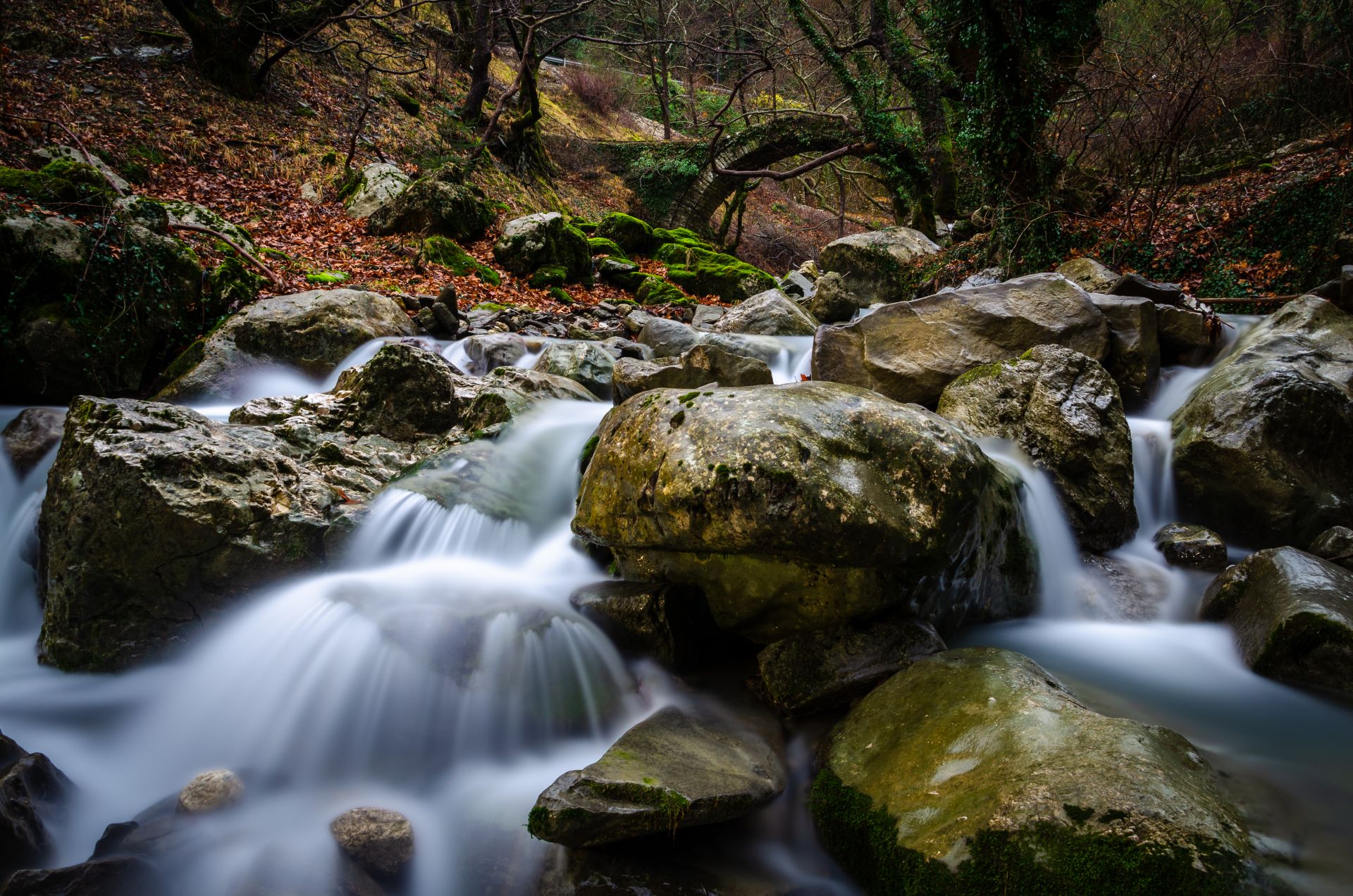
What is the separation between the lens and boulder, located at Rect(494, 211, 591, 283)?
42.2 feet

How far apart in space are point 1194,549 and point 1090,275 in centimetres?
503

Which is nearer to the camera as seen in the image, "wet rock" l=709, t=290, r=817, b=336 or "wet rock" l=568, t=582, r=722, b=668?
"wet rock" l=568, t=582, r=722, b=668

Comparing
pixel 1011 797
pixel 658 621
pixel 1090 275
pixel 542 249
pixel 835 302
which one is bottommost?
pixel 658 621

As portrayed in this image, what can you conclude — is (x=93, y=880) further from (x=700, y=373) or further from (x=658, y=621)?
(x=700, y=373)

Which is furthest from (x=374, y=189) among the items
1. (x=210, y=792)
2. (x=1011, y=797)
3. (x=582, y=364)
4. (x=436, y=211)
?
(x=1011, y=797)

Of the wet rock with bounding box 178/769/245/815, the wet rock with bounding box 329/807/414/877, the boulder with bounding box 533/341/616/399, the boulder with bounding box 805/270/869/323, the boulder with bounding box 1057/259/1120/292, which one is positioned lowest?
the wet rock with bounding box 178/769/245/815

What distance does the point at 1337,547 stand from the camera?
14.4ft

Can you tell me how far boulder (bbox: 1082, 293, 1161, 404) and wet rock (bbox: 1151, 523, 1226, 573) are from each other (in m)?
1.99

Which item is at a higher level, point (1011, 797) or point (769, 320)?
point (769, 320)

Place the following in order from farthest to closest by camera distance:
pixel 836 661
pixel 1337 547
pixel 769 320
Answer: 1. pixel 769 320
2. pixel 1337 547
3. pixel 836 661

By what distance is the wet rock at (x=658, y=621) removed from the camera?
12.2ft

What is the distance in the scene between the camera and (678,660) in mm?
3723

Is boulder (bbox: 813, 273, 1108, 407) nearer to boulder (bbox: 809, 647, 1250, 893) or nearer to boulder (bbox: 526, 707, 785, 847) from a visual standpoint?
boulder (bbox: 809, 647, 1250, 893)

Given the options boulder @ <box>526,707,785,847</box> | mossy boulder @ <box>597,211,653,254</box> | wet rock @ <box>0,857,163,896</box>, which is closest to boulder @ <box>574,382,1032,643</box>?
boulder @ <box>526,707,785,847</box>
